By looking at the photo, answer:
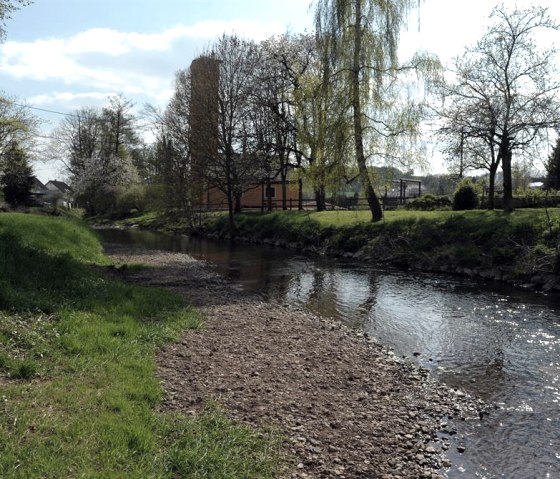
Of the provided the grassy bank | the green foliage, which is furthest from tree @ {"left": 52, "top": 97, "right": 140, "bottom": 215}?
the grassy bank

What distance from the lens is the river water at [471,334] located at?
231 inches

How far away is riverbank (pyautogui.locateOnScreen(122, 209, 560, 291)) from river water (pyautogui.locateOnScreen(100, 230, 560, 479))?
4.06 ft

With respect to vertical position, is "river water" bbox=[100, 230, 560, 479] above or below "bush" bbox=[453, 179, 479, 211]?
below

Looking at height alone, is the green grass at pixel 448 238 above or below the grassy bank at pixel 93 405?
above

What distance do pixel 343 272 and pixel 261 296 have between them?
6273 mm

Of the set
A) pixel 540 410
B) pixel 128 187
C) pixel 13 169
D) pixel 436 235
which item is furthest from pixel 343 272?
pixel 128 187

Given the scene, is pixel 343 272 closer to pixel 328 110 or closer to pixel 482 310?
pixel 482 310

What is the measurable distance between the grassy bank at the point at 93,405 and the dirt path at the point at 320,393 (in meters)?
0.44

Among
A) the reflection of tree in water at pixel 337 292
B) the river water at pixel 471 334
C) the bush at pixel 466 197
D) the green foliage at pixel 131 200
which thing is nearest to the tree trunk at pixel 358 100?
the river water at pixel 471 334

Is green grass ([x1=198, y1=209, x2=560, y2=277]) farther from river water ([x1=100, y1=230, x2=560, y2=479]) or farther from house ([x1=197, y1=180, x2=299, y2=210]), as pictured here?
house ([x1=197, y1=180, x2=299, y2=210])

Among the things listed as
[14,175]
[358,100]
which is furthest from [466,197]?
[14,175]

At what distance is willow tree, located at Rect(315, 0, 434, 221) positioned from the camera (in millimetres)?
25297

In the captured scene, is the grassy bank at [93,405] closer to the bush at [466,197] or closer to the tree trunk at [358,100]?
the tree trunk at [358,100]

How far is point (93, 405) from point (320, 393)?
3113mm
